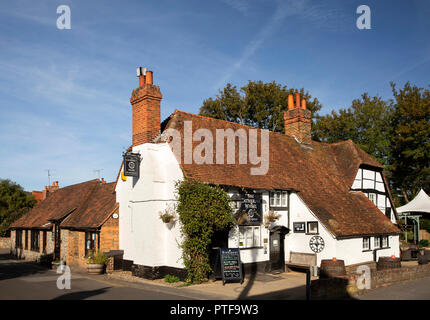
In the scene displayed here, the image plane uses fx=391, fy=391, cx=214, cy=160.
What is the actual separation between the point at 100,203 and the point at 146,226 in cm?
744

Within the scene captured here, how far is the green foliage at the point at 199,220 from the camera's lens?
15.2 metres

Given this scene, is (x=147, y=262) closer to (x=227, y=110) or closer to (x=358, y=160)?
(x=358, y=160)

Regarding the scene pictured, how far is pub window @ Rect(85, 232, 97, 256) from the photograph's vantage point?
814 inches

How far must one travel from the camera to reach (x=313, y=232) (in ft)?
60.6

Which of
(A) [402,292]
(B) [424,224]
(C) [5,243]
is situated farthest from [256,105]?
(C) [5,243]

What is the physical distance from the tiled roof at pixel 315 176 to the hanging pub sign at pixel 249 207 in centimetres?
42

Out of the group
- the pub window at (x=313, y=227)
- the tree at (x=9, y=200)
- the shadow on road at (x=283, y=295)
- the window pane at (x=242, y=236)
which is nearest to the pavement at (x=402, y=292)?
the shadow on road at (x=283, y=295)

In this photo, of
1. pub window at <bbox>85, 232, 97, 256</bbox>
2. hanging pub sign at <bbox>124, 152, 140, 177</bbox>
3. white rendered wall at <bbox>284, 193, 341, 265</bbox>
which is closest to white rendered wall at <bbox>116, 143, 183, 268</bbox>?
hanging pub sign at <bbox>124, 152, 140, 177</bbox>

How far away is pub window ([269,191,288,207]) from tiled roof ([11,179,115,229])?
27.5 ft

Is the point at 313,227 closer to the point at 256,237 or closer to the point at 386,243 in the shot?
the point at 256,237

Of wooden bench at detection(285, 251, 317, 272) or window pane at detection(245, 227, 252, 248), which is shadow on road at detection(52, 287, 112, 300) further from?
wooden bench at detection(285, 251, 317, 272)

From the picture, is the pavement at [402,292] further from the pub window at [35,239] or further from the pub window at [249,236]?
the pub window at [35,239]

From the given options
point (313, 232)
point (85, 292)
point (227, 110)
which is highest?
point (227, 110)
